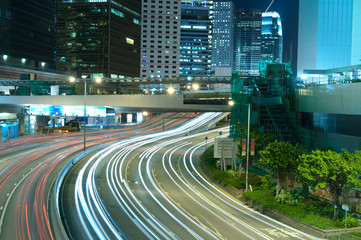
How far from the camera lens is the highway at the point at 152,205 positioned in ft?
66.3

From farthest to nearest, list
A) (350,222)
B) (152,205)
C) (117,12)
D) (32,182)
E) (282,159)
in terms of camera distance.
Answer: (117,12) < (32,182) < (282,159) < (152,205) < (350,222)

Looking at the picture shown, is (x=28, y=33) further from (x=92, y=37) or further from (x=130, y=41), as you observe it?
(x=130, y=41)

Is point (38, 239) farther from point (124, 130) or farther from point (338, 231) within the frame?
point (124, 130)

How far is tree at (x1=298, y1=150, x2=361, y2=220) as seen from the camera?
20.4 meters

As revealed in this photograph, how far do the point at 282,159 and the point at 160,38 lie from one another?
15532 cm

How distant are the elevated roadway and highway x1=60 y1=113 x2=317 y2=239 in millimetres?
7527

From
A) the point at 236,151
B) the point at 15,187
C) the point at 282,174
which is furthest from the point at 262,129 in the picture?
the point at 15,187

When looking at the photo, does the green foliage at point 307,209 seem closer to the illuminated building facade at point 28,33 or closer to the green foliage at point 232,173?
the green foliage at point 232,173

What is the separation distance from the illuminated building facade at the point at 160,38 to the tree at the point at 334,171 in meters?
153

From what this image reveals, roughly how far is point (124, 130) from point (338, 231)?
63260 millimetres

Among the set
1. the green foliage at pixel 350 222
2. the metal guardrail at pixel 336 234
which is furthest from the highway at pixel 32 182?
the green foliage at pixel 350 222

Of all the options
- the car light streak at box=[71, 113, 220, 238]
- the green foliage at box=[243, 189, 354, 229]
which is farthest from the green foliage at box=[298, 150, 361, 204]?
the car light streak at box=[71, 113, 220, 238]

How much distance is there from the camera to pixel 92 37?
145000mm

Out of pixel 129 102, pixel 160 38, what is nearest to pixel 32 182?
pixel 129 102
